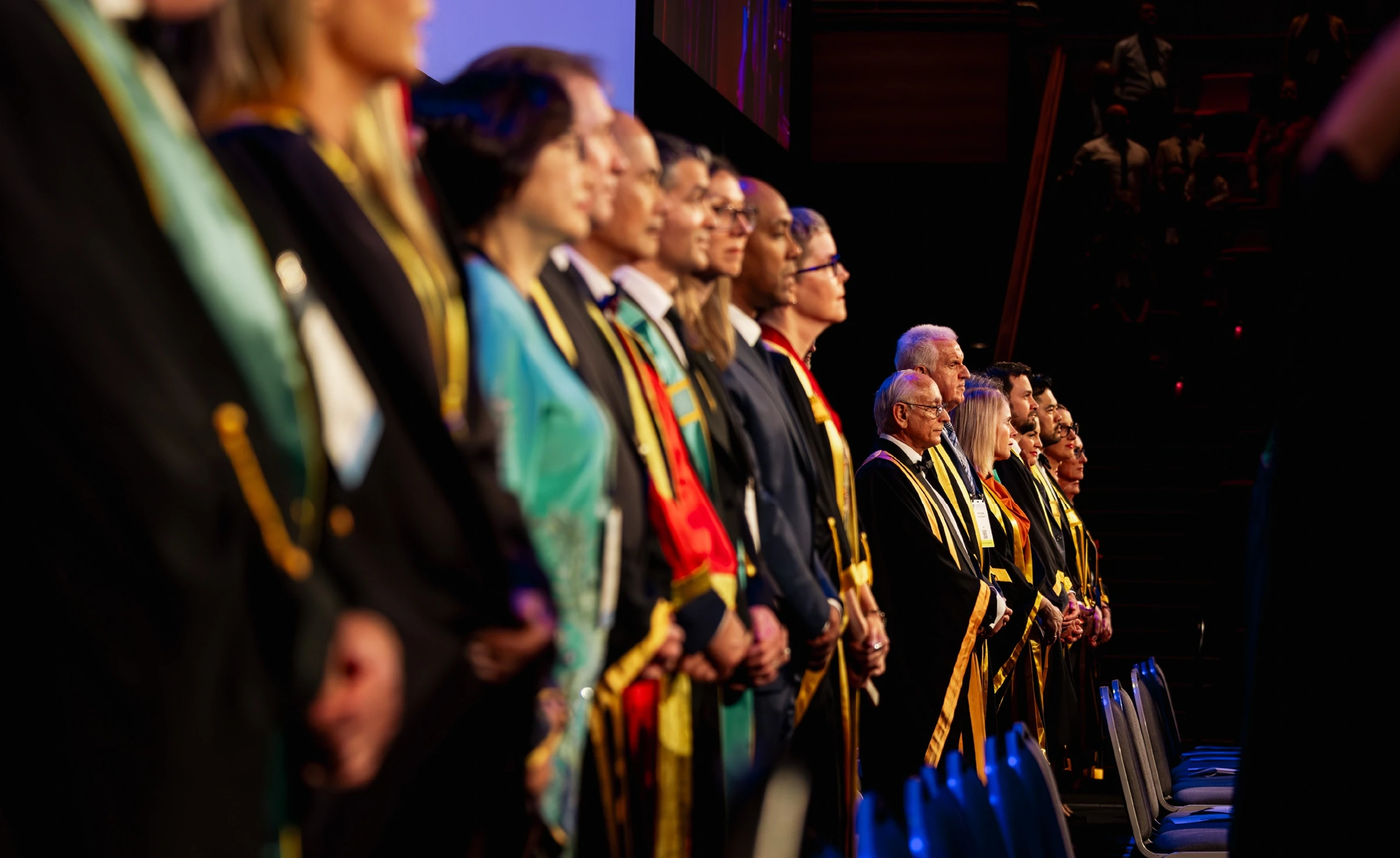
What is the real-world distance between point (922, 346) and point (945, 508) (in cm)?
69

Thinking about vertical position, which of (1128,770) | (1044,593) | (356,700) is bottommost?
(1044,593)

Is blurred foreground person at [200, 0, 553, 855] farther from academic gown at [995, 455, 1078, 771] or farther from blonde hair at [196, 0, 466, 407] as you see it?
academic gown at [995, 455, 1078, 771]

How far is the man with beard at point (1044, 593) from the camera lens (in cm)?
737

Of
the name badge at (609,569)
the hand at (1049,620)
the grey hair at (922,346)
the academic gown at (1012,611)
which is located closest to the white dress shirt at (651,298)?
the name badge at (609,569)

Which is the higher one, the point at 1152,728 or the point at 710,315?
the point at 710,315

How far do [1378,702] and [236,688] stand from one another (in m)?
0.83

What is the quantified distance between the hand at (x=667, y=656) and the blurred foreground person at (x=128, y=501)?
4.71ft

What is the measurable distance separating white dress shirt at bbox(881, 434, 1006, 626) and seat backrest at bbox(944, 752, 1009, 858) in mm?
3966

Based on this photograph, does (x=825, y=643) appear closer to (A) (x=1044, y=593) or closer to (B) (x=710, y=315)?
(B) (x=710, y=315)

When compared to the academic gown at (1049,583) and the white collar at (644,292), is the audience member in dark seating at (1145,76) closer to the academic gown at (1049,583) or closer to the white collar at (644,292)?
the academic gown at (1049,583)

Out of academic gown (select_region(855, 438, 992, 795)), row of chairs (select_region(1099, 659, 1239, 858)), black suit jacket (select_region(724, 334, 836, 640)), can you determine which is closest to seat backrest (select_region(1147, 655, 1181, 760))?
row of chairs (select_region(1099, 659, 1239, 858))

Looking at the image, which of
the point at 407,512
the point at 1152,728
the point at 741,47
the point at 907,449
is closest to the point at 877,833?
the point at 407,512

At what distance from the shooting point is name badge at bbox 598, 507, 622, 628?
2.33m

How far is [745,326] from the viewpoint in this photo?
4.12 meters
